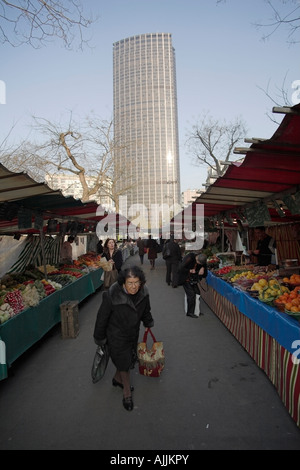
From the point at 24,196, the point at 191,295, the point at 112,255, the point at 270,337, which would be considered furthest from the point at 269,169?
the point at 112,255

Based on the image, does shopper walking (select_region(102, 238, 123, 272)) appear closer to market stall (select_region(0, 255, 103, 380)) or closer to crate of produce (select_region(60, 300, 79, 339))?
market stall (select_region(0, 255, 103, 380))

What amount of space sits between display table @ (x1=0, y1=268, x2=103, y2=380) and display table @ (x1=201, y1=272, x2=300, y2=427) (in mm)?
3341

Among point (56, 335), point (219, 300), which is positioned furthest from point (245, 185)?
point (56, 335)

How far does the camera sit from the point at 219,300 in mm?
6480

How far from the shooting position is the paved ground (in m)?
2.61

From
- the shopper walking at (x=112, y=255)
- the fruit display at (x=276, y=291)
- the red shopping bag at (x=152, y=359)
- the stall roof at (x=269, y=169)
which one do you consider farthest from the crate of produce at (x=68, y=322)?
the stall roof at (x=269, y=169)

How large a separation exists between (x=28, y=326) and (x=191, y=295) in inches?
144

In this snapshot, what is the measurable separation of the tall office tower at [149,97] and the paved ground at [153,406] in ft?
222

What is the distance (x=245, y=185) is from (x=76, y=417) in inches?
176

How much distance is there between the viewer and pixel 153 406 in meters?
3.19

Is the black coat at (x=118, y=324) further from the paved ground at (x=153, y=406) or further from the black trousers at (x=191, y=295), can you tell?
the black trousers at (x=191, y=295)

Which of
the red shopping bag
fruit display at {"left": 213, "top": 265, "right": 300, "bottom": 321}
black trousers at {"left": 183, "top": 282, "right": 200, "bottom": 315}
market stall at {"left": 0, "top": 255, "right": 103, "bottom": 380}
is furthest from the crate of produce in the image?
fruit display at {"left": 213, "top": 265, "right": 300, "bottom": 321}

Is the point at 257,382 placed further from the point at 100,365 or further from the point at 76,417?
the point at 76,417
